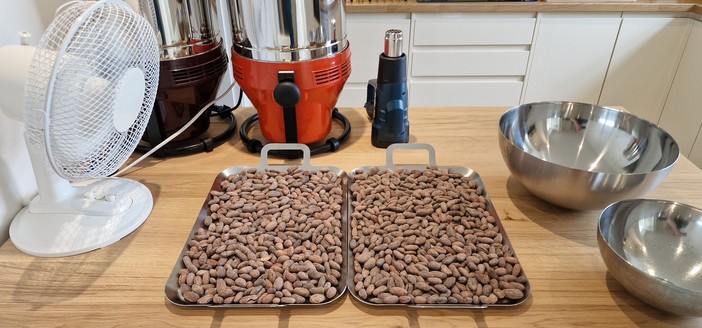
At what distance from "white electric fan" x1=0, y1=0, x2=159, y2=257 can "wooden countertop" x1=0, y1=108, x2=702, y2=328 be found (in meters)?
0.03

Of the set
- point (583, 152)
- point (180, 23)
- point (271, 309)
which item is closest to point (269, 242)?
point (271, 309)

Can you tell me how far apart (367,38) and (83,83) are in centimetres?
157

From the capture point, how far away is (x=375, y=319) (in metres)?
0.55

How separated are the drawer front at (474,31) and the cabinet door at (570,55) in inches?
2.7

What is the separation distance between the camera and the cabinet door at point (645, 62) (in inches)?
77.5

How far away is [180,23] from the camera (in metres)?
0.80

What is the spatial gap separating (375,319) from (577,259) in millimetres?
298

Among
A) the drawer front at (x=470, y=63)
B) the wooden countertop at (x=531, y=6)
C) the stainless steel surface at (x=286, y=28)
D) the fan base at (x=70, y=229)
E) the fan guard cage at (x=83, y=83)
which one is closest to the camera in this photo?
the fan guard cage at (x=83, y=83)

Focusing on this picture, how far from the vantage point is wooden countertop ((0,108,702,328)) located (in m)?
0.54

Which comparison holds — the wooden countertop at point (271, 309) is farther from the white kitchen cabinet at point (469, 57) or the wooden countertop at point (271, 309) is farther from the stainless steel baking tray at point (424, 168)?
the white kitchen cabinet at point (469, 57)

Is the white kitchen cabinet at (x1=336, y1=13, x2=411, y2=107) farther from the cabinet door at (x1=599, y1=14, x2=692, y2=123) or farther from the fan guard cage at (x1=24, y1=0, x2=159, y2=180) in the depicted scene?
the fan guard cage at (x1=24, y1=0, x2=159, y2=180)

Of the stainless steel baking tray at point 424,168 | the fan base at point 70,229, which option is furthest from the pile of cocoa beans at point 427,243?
the fan base at point 70,229

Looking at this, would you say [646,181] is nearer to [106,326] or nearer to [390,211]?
[390,211]

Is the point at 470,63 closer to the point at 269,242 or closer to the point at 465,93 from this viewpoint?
the point at 465,93
